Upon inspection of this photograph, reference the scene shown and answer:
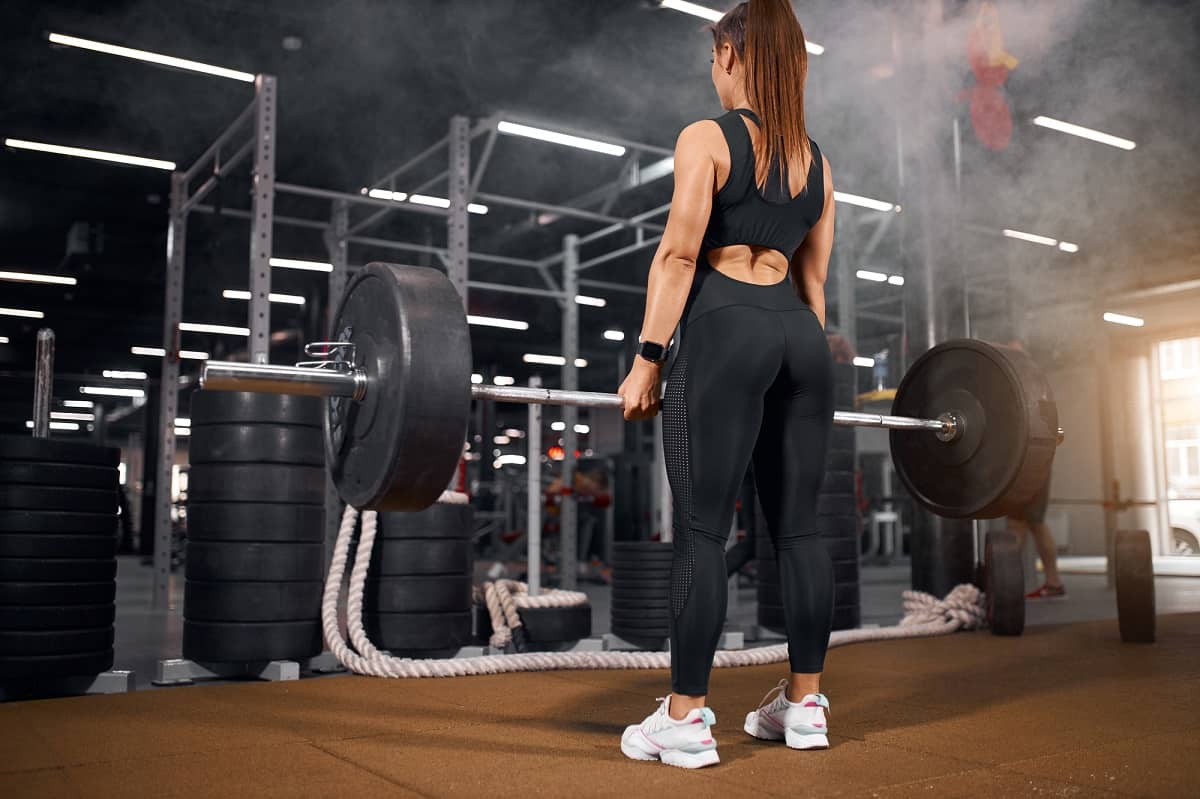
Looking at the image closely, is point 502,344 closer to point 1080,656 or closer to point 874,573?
point 874,573

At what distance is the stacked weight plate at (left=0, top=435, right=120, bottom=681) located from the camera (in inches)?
83.7

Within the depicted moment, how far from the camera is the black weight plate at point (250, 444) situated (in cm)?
249

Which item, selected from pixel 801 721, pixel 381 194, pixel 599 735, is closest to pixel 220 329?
pixel 381 194

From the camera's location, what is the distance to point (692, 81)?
553cm

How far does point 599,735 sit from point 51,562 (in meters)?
1.28

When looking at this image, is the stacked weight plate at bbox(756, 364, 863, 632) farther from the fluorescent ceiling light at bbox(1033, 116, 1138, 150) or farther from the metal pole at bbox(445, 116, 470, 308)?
the fluorescent ceiling light at bbox(1033, 116, 1138, 150)

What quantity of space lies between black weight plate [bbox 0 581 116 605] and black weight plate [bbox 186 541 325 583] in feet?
0.80

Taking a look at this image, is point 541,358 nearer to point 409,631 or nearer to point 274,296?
point 274,296

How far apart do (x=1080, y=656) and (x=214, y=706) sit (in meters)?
2.27

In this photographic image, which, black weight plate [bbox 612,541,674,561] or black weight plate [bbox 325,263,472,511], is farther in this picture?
black weight plate [bbox 612,541,674,561]

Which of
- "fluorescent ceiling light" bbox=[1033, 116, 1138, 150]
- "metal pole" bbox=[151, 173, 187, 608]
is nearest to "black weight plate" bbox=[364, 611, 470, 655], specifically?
"metal pole" bbox=[151, 173, 187, 608]

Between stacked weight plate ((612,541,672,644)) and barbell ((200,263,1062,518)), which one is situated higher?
barbell ((200,263,1062,518))

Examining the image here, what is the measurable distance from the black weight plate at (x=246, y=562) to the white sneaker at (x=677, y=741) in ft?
4.10

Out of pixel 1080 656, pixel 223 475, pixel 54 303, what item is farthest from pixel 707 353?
pixel 54 303
